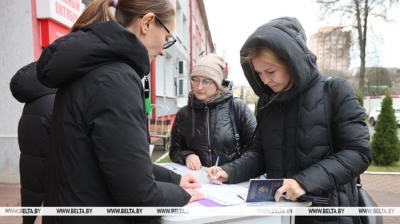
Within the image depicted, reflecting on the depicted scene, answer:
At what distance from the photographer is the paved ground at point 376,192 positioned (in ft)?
11.1

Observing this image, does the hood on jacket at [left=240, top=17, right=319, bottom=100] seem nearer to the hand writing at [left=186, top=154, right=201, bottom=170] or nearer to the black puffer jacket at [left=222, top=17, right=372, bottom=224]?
the black puffer jacket at [left=222, top=17, right=372, bottom=224]

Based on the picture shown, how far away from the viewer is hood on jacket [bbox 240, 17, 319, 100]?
126 cm

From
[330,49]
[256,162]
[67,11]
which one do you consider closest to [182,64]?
[67,11]

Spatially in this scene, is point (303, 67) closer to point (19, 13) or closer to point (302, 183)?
point (302, 183)

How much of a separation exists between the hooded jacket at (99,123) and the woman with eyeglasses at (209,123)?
1192mm

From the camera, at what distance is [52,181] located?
3.23 ft

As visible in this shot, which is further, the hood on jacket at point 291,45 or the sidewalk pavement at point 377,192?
the sidewalk pavement at point 377,192

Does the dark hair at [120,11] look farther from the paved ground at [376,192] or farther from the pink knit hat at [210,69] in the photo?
the paved ground at [376,192]

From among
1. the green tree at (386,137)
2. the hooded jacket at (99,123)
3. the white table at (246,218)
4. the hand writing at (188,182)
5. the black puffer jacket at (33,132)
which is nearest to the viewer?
the hooded jacket at (99,123)

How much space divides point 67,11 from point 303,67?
3.85m

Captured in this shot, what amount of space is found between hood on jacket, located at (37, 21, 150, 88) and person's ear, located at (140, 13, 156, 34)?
0.18 metres

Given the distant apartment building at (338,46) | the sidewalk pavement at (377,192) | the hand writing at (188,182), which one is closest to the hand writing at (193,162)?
the hand writing at (188,182)

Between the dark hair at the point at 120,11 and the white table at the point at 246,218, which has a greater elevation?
the dark hair at the point at 120,11

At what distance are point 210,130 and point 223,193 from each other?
Result: 36.1 inches
